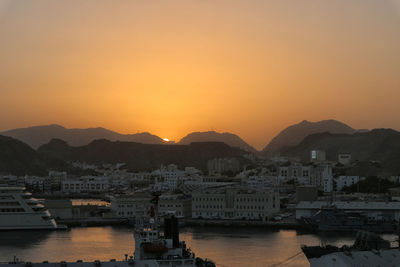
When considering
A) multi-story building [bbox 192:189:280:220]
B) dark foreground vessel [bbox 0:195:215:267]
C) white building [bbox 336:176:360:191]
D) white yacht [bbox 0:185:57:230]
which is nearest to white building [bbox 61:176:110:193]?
white building [bbox 336:176:360:191]

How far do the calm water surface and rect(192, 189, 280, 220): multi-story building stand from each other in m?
3.27

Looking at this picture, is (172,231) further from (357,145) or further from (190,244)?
(357,145)

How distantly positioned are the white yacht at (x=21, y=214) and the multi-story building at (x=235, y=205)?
6101 millimetres

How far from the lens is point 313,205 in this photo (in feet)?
85.2

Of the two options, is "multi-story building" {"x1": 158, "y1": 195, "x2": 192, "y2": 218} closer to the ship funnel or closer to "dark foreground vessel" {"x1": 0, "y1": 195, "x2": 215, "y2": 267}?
the ship funnel

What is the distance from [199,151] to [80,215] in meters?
85.9

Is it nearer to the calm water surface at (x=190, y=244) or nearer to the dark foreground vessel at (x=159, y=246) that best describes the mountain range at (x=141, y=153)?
the calm water surface at (x=190, y=244)

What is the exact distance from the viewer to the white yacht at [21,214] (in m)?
23.9

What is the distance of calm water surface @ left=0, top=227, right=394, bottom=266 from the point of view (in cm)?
1653

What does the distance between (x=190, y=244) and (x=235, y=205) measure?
8673mm

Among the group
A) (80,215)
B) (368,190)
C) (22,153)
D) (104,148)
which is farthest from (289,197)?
(104,148)

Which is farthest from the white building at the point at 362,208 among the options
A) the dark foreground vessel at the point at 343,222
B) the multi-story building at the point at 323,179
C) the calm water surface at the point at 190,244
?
the multi-story building at the point at 323,179

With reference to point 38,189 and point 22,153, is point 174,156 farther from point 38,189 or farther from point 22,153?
point 38,189

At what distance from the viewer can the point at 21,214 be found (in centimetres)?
2409
